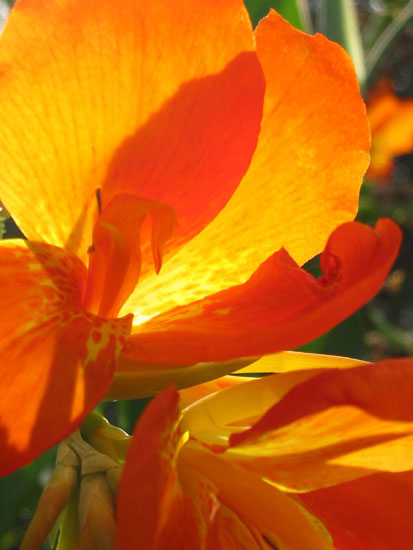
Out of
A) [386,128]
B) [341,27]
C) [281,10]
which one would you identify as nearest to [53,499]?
[281,10]

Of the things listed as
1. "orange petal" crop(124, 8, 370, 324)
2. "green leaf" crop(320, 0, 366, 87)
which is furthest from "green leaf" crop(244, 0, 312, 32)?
"orange petal" crop(124, 8, 370, 324)

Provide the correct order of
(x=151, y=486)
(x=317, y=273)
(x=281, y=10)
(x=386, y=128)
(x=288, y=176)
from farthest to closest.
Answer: (x=386, y=128)
(x=281, y=10)
(x=317, y=273)
(x=288, y=176)
(x=151, y=486)

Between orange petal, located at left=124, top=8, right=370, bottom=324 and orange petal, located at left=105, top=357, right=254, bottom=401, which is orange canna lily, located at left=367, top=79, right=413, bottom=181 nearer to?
orange petal, located at left=124, top=8, right=370, bottom=324

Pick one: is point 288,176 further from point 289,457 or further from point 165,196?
point 289,457

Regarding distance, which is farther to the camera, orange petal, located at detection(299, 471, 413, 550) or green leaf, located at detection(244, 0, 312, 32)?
green leaf, located at detection(244, 0, 312, 32)

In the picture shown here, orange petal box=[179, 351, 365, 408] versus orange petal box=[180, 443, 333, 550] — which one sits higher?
orange petal box=[179, 351, 365, 408]
